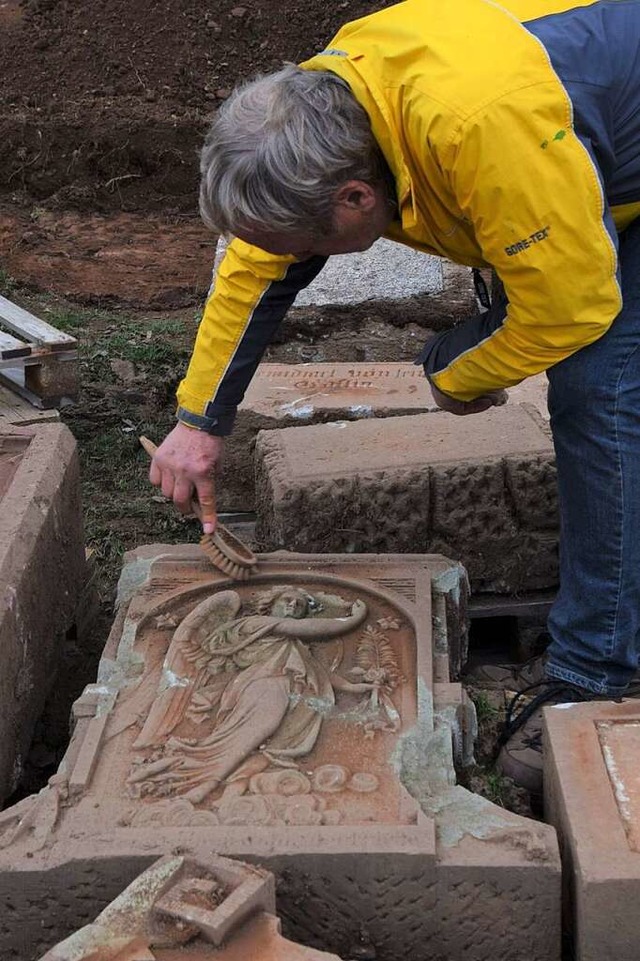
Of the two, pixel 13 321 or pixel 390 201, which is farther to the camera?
pixel 13 321

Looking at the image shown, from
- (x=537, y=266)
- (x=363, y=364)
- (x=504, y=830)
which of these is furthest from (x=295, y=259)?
(x=363, y=364)

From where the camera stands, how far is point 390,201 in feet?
8.49

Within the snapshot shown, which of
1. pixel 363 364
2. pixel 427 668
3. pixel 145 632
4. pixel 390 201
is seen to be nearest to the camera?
pixel 390 201

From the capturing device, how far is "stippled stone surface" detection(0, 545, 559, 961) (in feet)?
7.34

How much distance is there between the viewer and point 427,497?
11.7 feet

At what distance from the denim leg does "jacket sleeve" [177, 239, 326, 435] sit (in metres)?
0.73

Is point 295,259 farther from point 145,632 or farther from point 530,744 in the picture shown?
point 530,744

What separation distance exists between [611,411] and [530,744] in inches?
34.1

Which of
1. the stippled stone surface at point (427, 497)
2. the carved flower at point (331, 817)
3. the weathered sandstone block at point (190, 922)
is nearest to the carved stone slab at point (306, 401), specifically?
the stippled stone surface at point (427, 497)

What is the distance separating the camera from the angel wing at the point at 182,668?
2.61m

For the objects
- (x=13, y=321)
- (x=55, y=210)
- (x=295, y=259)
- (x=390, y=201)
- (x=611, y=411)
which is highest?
(x=390, y=201)

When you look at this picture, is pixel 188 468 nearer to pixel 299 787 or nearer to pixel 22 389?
pixel 299 787

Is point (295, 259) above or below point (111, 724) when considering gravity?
above

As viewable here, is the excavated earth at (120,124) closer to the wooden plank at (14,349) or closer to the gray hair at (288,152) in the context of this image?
the wooden plank at (14,349)
